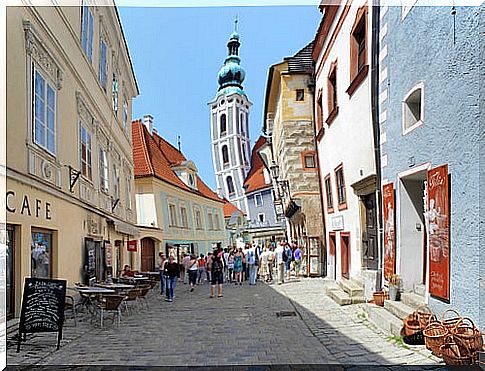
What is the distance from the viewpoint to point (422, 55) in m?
9.20

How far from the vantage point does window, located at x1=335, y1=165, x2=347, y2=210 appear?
17.6 metres

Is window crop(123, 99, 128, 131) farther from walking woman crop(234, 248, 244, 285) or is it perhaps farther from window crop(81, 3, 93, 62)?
window crop(81, 3, 93, 62)

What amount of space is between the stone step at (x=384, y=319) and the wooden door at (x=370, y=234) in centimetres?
281

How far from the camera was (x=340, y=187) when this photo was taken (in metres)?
18.4

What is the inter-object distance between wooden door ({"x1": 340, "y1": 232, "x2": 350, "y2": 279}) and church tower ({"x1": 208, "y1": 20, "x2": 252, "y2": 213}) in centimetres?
5618

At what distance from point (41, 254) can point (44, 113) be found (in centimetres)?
272

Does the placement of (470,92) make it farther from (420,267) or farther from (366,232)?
(366,232)

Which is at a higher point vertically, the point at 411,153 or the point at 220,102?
the point at 220,102

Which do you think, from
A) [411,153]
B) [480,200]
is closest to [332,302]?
[411,153]

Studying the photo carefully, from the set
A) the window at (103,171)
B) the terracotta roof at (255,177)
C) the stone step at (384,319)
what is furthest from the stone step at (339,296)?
the terracotta roof at (255,177)

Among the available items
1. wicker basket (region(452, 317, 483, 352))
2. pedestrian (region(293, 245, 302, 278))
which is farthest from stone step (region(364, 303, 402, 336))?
pedestrian (region(293, 245, 302, 278))

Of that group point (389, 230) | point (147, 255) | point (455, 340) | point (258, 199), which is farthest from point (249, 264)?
point (258, 199)

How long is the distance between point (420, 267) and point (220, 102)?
68444mm

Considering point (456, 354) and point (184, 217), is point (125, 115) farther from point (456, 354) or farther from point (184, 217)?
point (456, 354)
